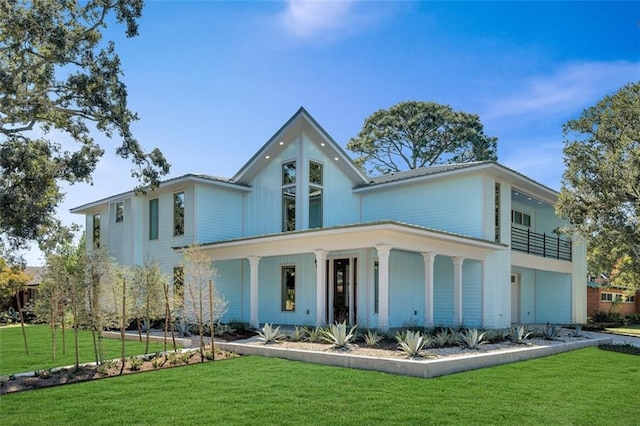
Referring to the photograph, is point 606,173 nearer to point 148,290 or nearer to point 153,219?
point 148,290

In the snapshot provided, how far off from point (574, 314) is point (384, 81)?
15.5 meters

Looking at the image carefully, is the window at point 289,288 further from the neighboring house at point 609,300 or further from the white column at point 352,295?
the neighboring house at point 609,300

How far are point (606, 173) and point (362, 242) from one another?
8568 millimetres

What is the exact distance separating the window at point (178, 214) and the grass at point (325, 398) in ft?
38.6

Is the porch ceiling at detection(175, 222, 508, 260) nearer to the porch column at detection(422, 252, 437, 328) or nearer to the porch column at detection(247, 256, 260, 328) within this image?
the porch column at detection(247, 256, 260, 328)

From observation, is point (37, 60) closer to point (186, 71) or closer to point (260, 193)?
point (186, 71)

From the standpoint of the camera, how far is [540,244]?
24.7m

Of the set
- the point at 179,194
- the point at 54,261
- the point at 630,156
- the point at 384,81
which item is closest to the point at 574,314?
the point at 630,156

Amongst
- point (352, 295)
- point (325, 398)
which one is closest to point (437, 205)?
point (352, 295)

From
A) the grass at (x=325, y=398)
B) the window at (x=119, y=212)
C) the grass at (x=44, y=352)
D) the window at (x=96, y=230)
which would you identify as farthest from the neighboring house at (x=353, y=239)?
the grass at (x=325, y=398)

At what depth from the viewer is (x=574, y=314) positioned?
2598 centimetres

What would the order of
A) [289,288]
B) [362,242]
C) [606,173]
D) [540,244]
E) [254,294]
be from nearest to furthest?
[362,242]
[606,173]
[254,294]
[289,288]
[540,244]

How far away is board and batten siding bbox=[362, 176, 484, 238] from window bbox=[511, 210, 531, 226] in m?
6.01

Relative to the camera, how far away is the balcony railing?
2291cm
